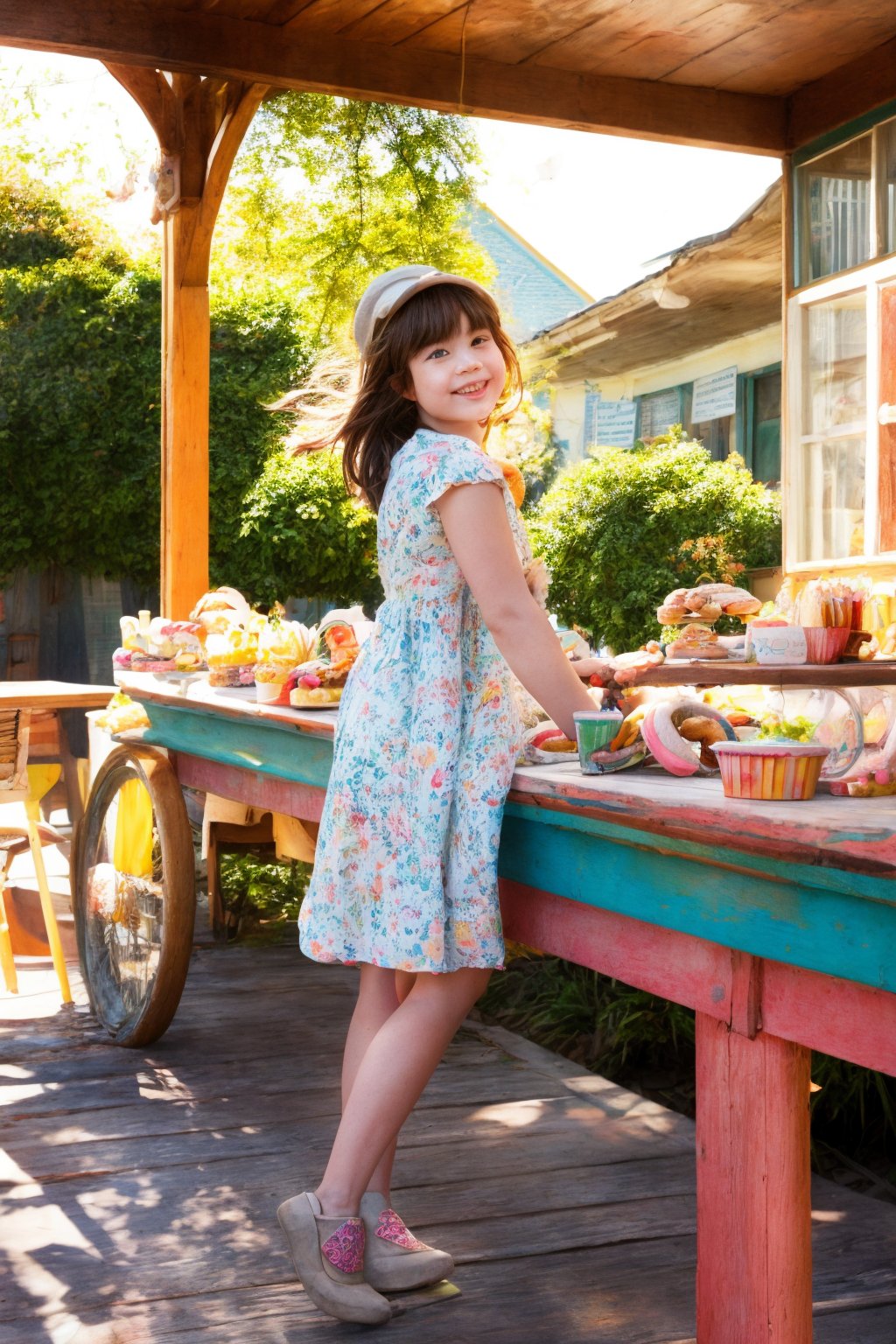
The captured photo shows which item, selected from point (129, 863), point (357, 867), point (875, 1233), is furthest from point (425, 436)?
point (129, 863)

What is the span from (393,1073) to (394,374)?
45.3 inches

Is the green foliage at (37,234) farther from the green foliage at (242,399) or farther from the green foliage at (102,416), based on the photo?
the green foliage at (242,399)

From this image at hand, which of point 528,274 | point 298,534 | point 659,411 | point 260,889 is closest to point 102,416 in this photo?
point 298,534

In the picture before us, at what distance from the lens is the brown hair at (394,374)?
2387 millimetres

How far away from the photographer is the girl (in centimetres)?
221


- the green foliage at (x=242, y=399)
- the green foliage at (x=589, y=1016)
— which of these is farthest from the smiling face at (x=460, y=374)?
the green foliage at (x=242, y=399)

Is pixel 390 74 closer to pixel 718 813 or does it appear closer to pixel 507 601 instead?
pixel 507 601

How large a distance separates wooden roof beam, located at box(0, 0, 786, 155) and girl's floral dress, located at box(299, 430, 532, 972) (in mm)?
3038

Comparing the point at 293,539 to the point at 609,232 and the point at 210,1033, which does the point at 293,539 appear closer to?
the point at 210,1033

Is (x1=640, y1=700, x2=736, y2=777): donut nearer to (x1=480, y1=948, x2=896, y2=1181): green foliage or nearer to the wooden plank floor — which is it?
the wooden plank floor

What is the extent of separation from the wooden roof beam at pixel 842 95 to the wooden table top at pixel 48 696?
3.58m

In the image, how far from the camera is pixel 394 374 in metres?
2.47

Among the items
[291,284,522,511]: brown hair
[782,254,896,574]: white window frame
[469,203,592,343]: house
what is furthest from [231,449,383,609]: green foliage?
[469,203,592,343]: house

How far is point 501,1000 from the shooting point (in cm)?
495
